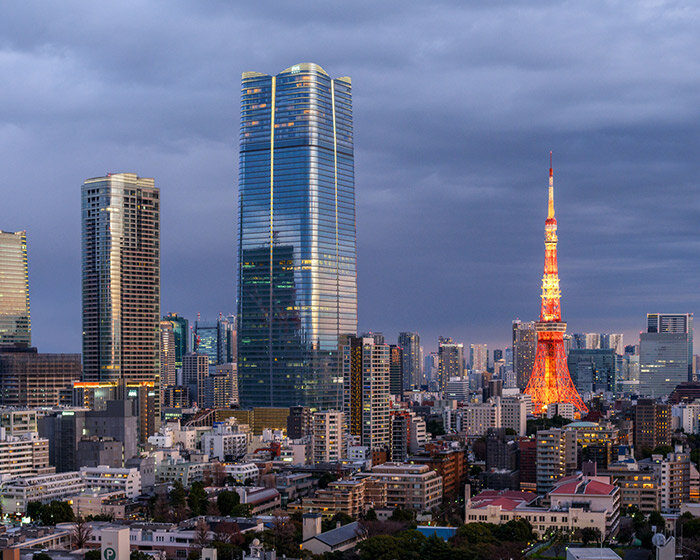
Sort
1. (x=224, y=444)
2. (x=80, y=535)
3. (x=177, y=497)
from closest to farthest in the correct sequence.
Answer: (x=80, y=535) < (x=177, y=497) < (x=224, y=444)

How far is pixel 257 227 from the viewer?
11400 cm

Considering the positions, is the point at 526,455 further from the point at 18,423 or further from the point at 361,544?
the point at 18,423

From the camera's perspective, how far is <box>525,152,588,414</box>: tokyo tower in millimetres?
123938

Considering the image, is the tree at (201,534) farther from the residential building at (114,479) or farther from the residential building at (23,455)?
the residential building at (23,455)

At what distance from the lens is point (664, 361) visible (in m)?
190

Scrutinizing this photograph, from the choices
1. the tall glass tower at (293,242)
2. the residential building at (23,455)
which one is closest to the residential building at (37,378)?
the tall glass tower at (293,242)

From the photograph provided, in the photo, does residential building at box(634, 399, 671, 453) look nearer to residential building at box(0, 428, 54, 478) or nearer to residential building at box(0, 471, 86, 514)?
residential building at box(0, 428, 54, 478)

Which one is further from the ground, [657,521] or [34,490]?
[34,490]

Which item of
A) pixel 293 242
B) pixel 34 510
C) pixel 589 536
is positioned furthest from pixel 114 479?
pixel 293 242

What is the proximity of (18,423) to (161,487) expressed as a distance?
19.2 m

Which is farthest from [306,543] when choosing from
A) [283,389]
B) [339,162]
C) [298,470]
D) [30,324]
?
[30,324]

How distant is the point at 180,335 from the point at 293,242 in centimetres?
8461

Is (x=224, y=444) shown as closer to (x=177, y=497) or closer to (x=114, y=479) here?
(x=114, y=479)

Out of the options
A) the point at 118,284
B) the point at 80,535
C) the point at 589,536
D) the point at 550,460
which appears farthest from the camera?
the point at 118,284
